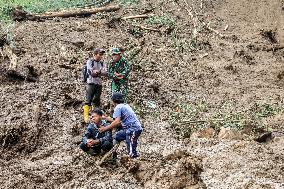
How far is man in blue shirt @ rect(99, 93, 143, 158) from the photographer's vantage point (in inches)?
315

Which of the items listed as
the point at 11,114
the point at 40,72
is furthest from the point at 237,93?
the point at 11,114

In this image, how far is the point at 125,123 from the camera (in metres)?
8.09

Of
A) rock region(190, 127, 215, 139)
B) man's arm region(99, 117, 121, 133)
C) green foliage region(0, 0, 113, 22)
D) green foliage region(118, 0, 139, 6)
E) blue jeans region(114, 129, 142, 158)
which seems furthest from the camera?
green foliage region(118, 0, 139, 6)

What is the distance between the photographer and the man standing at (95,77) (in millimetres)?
10422

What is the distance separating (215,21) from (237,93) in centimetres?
610

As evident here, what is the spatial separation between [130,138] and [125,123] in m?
0.29

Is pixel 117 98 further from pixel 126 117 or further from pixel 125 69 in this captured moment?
pixel 125 69

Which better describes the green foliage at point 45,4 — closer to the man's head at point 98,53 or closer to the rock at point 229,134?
the man's head at point 98,53

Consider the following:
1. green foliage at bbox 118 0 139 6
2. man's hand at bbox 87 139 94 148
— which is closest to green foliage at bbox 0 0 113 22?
green foliage at bbox 118 0 139 6

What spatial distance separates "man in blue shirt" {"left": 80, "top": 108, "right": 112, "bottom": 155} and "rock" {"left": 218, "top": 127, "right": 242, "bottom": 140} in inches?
108

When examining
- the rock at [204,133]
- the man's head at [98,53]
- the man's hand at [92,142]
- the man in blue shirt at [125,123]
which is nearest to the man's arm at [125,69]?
the man's head at [98,53]

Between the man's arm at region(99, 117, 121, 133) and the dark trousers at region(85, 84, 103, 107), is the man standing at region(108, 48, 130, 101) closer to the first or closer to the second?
the dark trousers at region(85, 84, 103, 107)

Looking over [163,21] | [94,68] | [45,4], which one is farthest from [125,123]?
[45,4]

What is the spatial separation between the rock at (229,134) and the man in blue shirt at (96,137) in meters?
2.73
